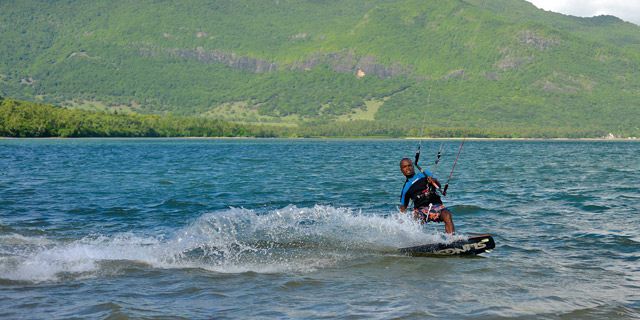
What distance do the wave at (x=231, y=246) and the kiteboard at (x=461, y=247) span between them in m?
0.50

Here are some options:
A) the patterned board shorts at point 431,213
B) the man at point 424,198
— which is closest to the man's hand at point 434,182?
the man at point 424,198

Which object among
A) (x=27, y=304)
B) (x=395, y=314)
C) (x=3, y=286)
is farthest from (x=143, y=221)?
(x=395, y=314)

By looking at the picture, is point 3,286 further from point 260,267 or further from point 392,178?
point 392,178

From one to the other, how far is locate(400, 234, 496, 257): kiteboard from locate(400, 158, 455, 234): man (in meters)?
0.72

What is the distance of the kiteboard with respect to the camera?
14625 millimetres

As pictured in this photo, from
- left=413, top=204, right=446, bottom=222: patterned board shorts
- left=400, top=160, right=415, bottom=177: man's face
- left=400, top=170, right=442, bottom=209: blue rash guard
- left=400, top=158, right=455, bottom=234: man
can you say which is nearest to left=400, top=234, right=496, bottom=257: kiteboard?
left=400, top=158, right=455, bottom=234: man

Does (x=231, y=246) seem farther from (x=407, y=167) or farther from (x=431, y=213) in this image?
(x=431, y=213)

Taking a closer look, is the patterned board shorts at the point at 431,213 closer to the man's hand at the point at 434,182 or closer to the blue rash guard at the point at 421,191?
the blue rash guard at the point at 421,191

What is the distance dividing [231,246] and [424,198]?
4.50m

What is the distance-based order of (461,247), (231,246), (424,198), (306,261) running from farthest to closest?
(231,246) → (424,198) → (461,247) → (306,261)

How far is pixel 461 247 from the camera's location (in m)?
14.6

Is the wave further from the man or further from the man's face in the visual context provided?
the man's face

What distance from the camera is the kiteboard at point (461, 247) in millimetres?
14625

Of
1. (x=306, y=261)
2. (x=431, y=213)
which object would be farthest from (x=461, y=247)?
(x=306, y=261)
